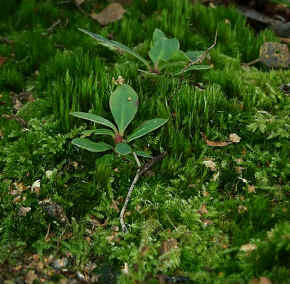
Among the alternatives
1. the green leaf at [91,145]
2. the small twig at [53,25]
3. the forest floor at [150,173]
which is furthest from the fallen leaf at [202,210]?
the small twig at [53,25]

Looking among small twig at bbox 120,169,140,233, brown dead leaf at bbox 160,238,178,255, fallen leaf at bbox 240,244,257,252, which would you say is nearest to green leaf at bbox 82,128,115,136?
small twig at bbox 120,169,140,233

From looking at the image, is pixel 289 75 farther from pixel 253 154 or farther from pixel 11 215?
pixel 11 215

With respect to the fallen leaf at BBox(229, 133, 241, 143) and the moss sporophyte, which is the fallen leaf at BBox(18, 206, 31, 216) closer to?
the moss sporophyte

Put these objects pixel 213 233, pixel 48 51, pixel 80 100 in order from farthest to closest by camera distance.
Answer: pixel 48 51, pixel 80 100, pixel 213 233

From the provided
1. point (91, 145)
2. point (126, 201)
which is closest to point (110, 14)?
point (91, 145)

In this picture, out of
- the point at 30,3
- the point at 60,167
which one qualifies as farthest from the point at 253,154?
the point at 30,3

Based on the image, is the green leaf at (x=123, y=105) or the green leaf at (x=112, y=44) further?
the green leaf at (x=112, y=44)

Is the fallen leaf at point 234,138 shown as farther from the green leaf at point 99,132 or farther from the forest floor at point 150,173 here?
the green leaf at point 99,132
